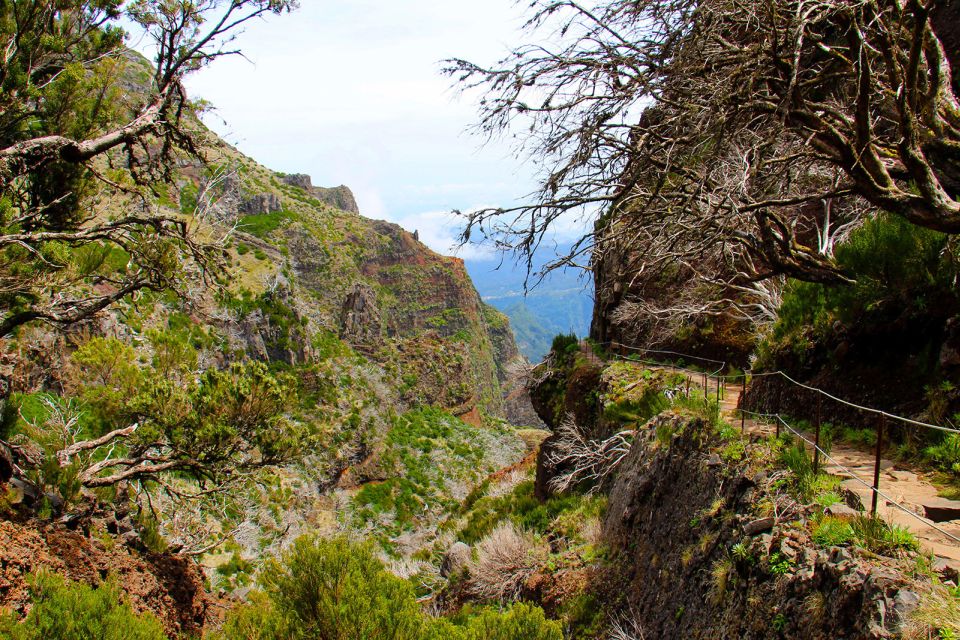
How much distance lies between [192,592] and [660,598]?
783 centimetres

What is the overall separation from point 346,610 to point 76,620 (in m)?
2.40

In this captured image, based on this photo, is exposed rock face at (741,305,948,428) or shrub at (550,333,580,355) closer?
exposed rock face at (741,305,948,428)

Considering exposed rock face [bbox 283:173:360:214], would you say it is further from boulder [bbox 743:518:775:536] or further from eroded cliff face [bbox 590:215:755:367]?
boulder [bbox 743:518:775:536]

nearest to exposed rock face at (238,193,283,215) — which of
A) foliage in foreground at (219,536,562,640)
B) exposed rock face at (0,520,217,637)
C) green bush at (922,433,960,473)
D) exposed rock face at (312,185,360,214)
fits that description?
exposed rock face at (312,185,360,214)

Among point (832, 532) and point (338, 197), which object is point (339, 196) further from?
point (832, 532)

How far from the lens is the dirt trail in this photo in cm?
332

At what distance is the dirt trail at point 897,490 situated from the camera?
10.9ft

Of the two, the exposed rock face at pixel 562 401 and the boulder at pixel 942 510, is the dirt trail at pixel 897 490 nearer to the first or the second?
the boulder at pixel 942 510

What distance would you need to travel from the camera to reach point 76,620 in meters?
4.23

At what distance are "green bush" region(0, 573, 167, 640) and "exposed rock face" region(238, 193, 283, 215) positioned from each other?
239 feet

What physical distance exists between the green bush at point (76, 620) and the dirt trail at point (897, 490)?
575 centimetres

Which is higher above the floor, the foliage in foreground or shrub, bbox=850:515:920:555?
shrub, bbox=850:515:920:555

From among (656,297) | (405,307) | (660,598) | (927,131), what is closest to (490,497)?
(656,297)

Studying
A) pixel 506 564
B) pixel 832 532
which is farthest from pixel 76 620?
pixel 506 564
